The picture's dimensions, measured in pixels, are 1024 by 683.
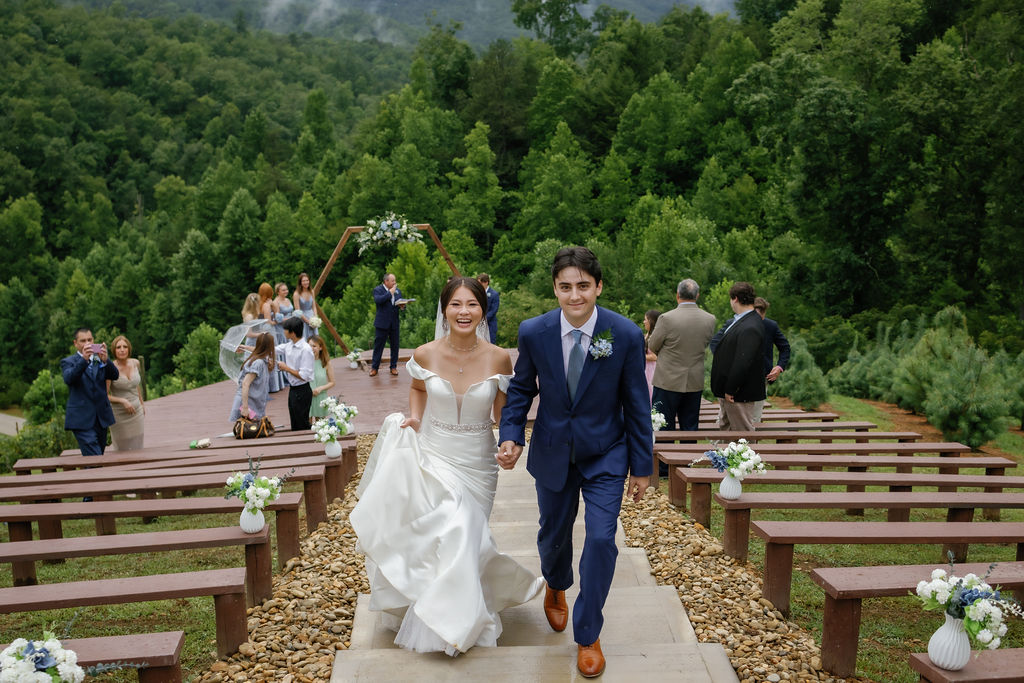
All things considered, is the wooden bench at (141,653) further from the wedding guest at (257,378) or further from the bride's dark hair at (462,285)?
the wedding guest at (257,378)

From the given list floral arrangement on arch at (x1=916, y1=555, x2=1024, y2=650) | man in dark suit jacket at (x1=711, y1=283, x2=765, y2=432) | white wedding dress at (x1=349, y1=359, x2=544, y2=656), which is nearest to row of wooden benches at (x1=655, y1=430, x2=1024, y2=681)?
floral arrangement on arch at (x1=916, y1=555, x2=1024, y2=650)

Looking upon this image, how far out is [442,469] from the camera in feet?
14.6

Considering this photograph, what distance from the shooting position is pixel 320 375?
35.3ft

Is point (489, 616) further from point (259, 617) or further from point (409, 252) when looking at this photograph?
point (409, 252)

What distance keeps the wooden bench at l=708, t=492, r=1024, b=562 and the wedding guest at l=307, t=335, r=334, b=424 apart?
5.69 m

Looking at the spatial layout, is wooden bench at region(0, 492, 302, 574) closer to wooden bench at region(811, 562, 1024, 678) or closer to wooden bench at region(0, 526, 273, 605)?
wooden bench at region(0, 526, 273, 605)

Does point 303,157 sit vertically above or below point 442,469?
above

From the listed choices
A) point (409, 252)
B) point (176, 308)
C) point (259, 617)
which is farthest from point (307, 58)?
point (259, 617)

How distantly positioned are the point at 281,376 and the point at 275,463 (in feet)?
25.5

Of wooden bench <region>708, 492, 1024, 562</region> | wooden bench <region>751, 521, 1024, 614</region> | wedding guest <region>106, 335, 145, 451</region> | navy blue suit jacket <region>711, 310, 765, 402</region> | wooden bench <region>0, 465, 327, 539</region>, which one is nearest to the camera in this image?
wooden bench <region>751, 521, 1024, 614</region>

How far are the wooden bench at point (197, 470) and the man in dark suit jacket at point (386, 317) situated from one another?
7.17 metres

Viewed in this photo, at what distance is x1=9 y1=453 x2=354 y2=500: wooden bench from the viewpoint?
21.6 feet

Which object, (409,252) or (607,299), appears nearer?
(607,299)

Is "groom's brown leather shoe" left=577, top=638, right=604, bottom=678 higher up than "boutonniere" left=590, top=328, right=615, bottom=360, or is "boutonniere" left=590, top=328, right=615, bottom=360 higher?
"boutonniere" left=590, top=328, right=615, bottom=360
